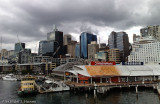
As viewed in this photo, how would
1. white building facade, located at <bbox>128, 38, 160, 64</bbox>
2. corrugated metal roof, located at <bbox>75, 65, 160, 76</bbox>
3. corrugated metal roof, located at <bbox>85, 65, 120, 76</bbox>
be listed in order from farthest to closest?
white building facade, located at <bbox>128, 38, 160, 64</bbox> → corrugated metal roof, located at <bbox>75, 65, 160, 76</bbox> → corrugated metal roof, located at <bbox>85, 65, 120, 76</bbox>

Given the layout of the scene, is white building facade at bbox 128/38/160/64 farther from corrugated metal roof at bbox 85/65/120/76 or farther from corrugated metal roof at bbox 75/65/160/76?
corrugated metal roof at bbox 85/65/120/76

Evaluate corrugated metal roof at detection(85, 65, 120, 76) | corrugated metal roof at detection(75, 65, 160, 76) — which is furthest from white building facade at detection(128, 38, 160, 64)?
corrugated metal roof at detection(85, 65, 120, 76)

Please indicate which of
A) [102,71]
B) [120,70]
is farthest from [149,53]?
[102,71]

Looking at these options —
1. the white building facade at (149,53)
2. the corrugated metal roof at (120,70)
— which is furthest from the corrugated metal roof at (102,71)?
the white building facade at (149,53)

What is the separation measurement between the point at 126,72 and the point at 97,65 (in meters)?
19.0

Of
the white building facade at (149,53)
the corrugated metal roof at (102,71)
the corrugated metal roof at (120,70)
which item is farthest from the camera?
the white building facade at (149,53)

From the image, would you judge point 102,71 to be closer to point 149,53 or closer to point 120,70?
point 120,70

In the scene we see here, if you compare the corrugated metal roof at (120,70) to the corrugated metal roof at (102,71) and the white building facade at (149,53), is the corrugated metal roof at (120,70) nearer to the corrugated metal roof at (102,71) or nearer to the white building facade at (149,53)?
the corrugated metal roof at (102,71)

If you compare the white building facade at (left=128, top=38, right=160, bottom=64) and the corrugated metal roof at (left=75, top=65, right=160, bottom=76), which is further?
the white building facade at (left=128, top=38, right=160, bottom=64)

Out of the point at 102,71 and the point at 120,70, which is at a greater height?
the point at 120,70

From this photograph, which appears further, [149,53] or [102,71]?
[149,53]

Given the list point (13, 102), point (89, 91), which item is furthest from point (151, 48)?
point (13, 102)

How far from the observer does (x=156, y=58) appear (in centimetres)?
18312

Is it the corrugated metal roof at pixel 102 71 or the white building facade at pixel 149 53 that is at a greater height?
the white building facade at pixel 149 53
